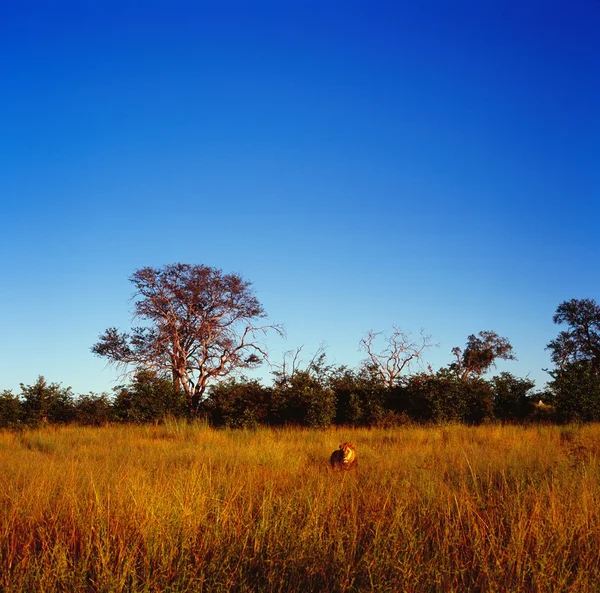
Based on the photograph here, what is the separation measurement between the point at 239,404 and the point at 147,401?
357cm

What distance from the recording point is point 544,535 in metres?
5.32

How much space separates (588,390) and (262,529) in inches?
700

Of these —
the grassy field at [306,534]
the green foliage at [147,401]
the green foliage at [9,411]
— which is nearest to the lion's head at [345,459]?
the grassy field at [306,534]

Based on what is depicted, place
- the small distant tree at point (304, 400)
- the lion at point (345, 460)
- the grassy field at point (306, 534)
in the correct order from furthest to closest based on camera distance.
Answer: the small distant tree at point (304, 400)
the lion at point (345, 460)
the grassy field at point (306, 534)

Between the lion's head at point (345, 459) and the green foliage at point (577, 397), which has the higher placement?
the green foliage at point (577, 397)

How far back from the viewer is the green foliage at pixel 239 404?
64.0 ft

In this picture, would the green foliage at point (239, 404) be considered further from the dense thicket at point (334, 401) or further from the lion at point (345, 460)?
the lion at point (345, 460)

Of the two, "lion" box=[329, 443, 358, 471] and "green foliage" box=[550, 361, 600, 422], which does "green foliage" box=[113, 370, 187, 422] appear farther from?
"green foliage" box=[550, 361, 600, 422]

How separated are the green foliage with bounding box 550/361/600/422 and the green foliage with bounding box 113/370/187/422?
13.5m

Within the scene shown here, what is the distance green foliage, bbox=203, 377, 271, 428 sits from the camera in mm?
19516

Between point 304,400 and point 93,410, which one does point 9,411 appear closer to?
point 93,410

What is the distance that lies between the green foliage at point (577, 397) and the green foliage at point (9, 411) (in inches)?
763

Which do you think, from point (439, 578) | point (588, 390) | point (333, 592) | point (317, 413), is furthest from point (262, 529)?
point (588, 390)

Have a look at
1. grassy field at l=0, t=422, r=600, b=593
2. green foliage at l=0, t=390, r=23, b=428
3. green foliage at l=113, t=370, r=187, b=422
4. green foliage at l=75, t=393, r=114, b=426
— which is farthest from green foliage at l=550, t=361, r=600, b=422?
green foliage at l=0, t=390, r=23, b=428
